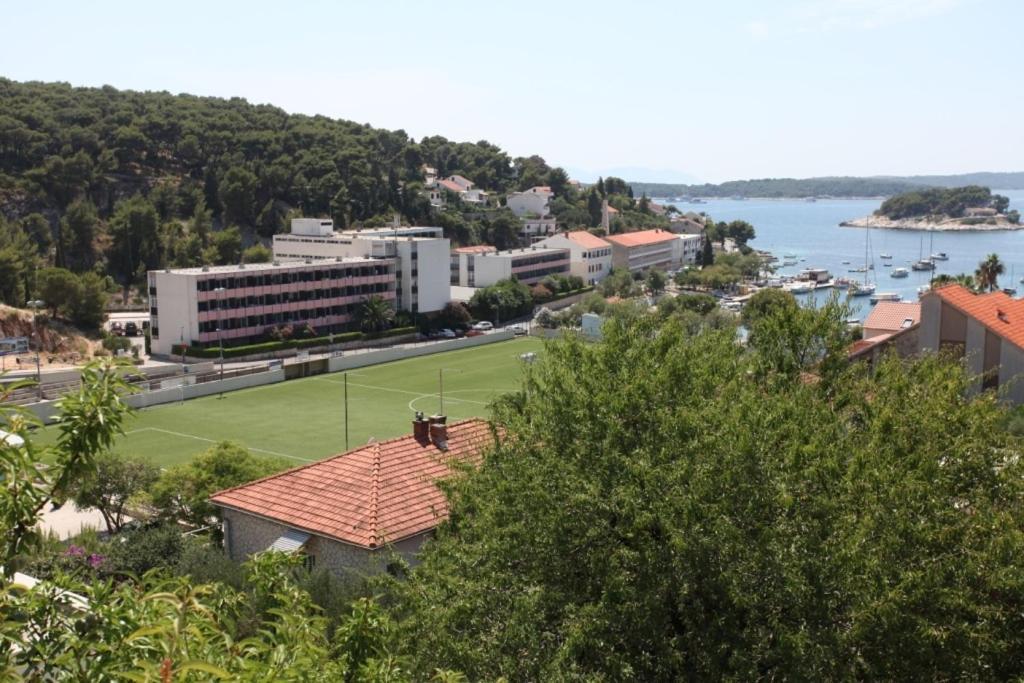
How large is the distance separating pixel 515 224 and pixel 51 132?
59.2 meters

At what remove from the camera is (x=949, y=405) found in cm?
1662

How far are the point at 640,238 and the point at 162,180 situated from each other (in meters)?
59.2

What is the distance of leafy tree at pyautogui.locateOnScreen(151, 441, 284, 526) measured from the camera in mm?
30156

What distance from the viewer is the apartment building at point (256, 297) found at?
71.5 meters

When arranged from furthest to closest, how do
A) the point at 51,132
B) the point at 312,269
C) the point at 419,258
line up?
the point at 51,132 → the point at 419,258 → the point at 312,269

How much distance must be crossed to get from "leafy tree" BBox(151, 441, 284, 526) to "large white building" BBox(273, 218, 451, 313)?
55.6 m

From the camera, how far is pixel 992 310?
3847 cm

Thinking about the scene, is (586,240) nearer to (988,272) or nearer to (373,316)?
(373,316)

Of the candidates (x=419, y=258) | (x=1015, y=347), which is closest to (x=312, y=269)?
(x=419, y=258)

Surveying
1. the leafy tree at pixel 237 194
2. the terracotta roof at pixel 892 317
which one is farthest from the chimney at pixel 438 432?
the leafy tree at pixel 237 194

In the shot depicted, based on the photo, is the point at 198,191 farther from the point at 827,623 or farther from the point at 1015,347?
the point at 827,623

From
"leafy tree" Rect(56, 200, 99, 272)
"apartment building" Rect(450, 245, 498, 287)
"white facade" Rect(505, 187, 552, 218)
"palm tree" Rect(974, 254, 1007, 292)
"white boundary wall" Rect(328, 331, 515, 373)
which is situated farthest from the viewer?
"white facade" Rect(505, 187, 552, 218)

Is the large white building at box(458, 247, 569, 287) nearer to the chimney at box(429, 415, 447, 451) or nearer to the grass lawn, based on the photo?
the grass lawn

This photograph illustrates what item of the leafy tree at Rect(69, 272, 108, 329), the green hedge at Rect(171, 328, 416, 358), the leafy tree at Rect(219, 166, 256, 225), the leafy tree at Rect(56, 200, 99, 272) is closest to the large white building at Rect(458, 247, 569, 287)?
the green hedge at Rect(171, 328, 416, 358)
